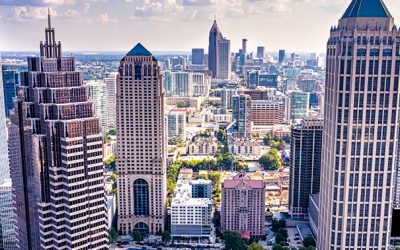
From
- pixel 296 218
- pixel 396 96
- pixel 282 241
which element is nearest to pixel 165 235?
pixel 282 241

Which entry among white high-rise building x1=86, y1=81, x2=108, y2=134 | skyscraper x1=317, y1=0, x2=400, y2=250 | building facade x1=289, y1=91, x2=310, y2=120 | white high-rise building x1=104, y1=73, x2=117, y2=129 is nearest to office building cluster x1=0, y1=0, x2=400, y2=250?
skyscraper x1=317, y1=0, x2=400, y2=250

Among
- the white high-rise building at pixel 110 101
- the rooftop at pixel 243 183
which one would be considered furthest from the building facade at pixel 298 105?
the rooftop at pixel 243 183

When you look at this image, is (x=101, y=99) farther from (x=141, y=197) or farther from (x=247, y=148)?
(x=141, y=197)

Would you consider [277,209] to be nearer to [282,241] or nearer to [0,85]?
[282,241]

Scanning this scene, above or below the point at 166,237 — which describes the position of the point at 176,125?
above

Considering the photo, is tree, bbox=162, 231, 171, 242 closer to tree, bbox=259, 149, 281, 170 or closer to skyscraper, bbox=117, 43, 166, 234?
skyscraper, bbox=117, 43, 166, 234

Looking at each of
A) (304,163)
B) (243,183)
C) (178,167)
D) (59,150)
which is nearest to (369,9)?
(59,150)
